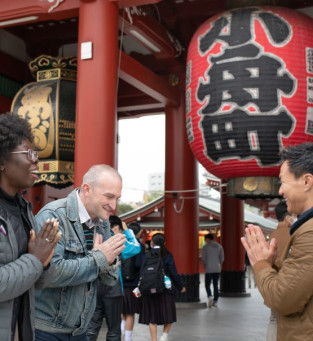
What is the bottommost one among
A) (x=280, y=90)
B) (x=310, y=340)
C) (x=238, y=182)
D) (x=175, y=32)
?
(x=310, y=340)

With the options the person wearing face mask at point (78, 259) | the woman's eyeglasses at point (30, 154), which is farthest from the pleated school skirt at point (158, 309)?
the woman's eyeglasses at point (30, 154)

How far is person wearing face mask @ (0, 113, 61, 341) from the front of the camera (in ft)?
6.65

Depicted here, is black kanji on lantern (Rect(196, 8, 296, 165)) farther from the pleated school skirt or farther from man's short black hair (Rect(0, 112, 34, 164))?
man's short black hair (Rect(0, 112, 34, 164))

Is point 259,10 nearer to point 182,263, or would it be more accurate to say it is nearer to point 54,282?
point 54,282

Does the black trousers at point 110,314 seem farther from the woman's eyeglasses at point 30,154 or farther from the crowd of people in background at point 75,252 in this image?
the woman's eyeglasses at point 30,154

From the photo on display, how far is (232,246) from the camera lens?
1317 centimetres

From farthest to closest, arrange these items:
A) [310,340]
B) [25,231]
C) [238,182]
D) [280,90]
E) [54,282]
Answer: [238,182], [280,90], [54,282], [25,231], [310,340]

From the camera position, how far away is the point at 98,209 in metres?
2.78

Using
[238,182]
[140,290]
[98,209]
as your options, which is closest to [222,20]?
[238,182]

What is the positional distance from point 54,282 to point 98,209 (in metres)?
0.48

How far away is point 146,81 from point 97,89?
242 centimetres

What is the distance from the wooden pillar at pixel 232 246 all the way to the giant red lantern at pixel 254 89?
282 inches

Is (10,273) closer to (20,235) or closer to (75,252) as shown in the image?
(20,235)

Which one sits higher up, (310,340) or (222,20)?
(222,20)
